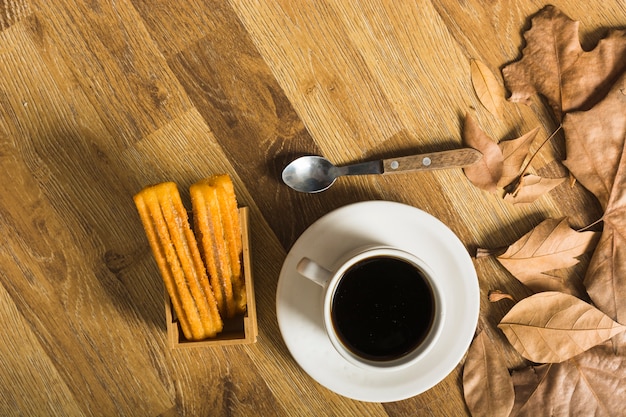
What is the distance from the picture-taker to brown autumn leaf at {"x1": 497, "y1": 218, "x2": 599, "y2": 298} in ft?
3.29

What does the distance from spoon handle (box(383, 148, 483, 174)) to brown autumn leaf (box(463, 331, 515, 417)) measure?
0.31 metres

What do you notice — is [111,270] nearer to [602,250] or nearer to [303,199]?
[303,199]

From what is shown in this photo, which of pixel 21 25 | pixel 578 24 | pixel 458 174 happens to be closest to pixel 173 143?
pixel 21 25

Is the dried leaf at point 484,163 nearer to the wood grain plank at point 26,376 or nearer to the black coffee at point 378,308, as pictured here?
the black coffee at point 378,308

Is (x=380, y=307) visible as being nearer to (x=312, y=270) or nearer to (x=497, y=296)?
(x=312, y=270)

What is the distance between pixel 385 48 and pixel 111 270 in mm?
634

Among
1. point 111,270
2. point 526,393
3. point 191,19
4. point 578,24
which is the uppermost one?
point 191,19

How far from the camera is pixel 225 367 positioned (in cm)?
102

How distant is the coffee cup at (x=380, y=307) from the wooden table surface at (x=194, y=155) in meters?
Answer: 0.19

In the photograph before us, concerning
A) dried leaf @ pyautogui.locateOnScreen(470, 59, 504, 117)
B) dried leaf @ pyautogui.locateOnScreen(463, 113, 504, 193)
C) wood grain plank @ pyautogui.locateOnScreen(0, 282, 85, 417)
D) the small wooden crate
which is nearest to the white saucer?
the small wooden crate

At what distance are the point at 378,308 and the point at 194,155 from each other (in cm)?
43

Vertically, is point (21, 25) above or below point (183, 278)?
above

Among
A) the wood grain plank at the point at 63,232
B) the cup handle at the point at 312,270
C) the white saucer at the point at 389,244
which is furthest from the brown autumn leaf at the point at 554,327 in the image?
the wood grain plank at the point at 63,232

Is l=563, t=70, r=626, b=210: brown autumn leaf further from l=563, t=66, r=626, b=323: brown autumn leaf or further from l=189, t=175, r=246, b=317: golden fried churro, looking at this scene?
l=189, t=175, r=246, b=317: golden fried churro
